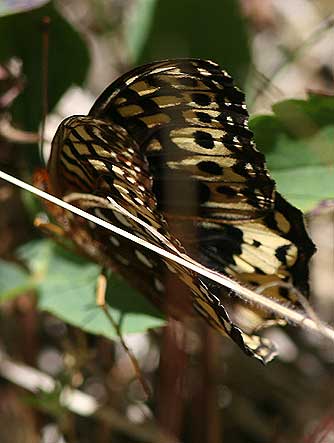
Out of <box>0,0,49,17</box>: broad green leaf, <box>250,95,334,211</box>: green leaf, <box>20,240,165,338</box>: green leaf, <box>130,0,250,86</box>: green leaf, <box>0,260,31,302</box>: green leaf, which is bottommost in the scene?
<box>0,260,31,302</box>: green leaf

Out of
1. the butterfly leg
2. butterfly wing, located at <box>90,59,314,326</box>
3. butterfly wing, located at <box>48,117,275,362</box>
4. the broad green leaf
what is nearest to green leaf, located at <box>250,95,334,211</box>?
butterfly wing, located at <box>90,59,314,326</box>

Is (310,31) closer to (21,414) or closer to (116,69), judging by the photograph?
(116,69)

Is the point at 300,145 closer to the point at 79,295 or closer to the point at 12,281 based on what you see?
the point at 79,295

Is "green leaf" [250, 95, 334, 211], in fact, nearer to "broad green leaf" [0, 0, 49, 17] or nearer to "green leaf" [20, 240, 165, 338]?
"green leaf" [20, 240, 165, 338]

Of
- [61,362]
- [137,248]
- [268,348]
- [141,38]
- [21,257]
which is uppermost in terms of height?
[141,38]

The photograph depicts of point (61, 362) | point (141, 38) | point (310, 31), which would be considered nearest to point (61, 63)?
point (141, 38)

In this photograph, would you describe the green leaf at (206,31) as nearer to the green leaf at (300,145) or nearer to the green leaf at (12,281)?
the green leaf at (300,145)
